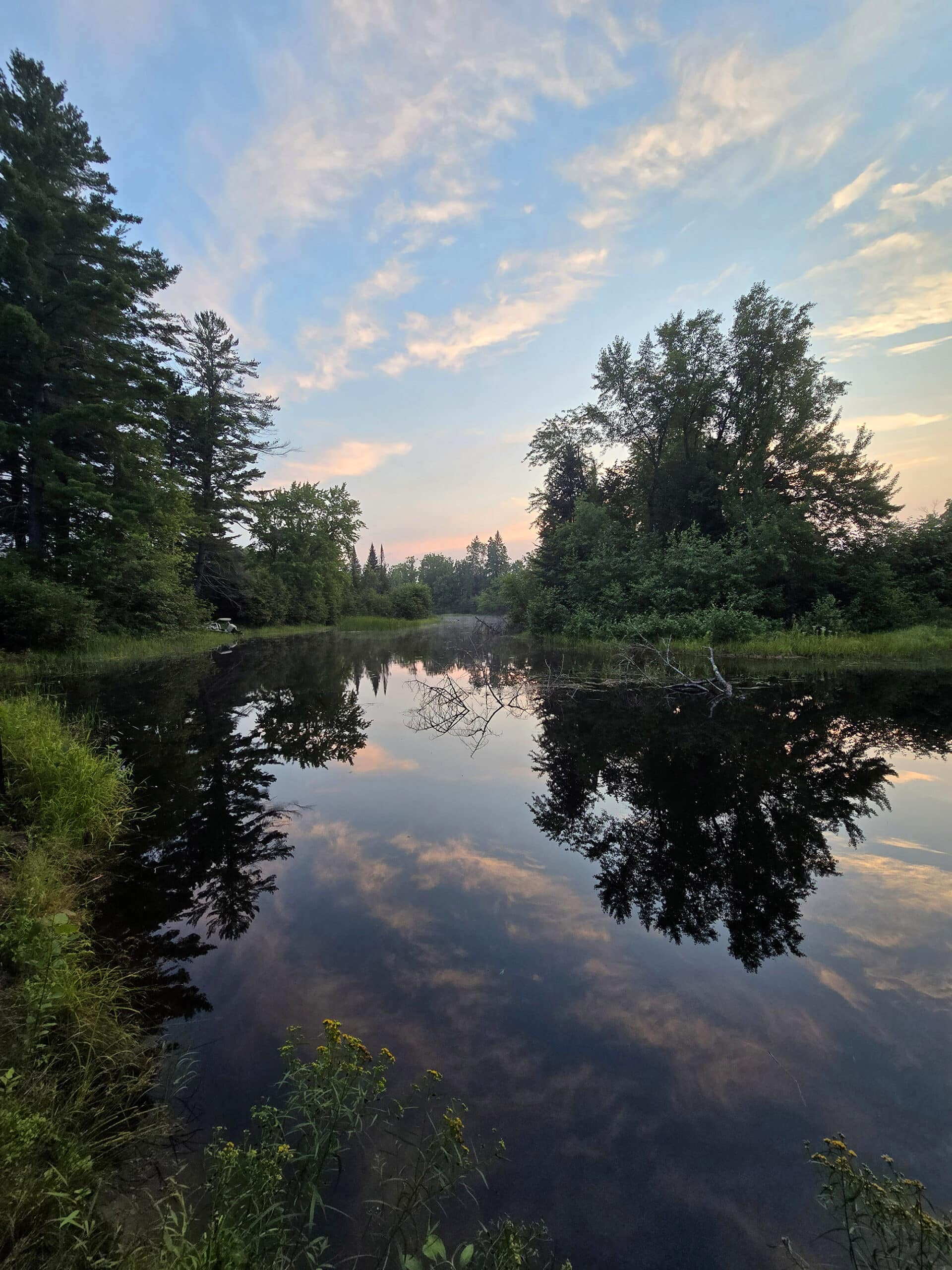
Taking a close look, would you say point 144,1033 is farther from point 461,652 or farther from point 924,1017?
point 461,652

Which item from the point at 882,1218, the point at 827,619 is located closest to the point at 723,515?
the point at 827,619

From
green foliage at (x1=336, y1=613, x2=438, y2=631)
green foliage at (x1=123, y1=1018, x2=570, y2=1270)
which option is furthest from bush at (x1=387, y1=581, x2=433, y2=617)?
green foliage at (x1=123, y1=1018, x2=570, y2=1270)

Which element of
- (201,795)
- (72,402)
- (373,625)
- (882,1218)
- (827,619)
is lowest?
(201,795)

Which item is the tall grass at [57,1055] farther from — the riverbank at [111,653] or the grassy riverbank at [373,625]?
the grassy riverbank at [373,625]

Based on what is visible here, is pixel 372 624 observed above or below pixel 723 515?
below

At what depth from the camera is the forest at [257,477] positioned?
1531cm

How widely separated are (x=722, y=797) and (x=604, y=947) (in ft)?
9.67

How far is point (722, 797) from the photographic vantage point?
18.4 feet

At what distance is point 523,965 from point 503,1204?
1383 mm

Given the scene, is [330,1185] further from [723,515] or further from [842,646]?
[723,515]

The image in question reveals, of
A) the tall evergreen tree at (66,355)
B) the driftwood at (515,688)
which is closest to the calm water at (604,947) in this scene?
the driftwood at (515,688)

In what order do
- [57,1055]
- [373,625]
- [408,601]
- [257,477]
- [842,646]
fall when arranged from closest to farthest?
[57,1055] → [842,646] → [257,477] → [373,625] → [408,601]

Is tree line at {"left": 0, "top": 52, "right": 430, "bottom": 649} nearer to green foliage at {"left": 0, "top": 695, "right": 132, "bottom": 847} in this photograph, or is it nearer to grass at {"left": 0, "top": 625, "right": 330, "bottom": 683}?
grass at {"left": 0, "top": 625, "right": 330, "bottom": 683}

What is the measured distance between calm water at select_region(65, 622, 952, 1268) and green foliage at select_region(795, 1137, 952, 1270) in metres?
0.08
